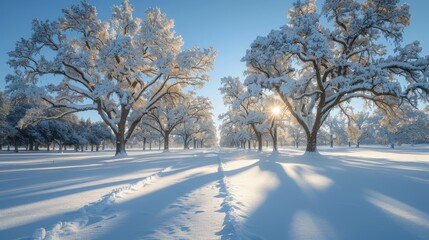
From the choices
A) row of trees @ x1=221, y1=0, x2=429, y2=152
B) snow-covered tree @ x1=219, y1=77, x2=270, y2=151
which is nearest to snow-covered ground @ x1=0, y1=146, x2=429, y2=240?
row of trees @ x1=221, y1=0, x2=429, y2=152

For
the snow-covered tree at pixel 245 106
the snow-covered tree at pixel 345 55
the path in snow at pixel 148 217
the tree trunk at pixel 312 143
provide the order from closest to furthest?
the path in snow at pixel 148 217 < the snow-covered tree at pixel 345 55 < the tree trunk at pixel 312 143 < the snow-covered tree at pixel 245 106

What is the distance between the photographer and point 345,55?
1770 cm

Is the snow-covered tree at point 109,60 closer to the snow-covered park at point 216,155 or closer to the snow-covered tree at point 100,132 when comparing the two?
the snow-covered park at point 216,155

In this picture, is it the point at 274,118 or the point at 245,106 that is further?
the point at 245,106

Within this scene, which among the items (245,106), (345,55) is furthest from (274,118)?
(345,55)

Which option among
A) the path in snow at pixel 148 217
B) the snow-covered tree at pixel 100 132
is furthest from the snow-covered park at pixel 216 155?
the snow-covered tree at pixel 100 132

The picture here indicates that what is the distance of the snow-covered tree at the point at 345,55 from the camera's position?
15.9m

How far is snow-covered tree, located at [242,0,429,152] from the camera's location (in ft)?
52.1

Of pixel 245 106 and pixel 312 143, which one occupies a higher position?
pixel 245 106

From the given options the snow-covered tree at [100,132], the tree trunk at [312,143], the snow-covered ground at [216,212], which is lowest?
the snow-covered ground at [216,212]

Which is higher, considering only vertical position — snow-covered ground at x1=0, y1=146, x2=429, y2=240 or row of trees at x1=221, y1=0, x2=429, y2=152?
row of trees at x1=221, y1=0, x2=429, y2=152

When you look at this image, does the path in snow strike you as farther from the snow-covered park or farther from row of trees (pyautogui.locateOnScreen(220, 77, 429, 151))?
row of trees (pyautogui.locateOnScreen(220, 77, 429, 151))

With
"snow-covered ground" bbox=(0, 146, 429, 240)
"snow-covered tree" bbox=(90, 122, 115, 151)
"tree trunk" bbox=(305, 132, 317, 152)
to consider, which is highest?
"snow-covered tree" bbox=(90, 122, 115, 151)

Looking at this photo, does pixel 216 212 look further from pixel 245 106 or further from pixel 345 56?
pixel 245 106
